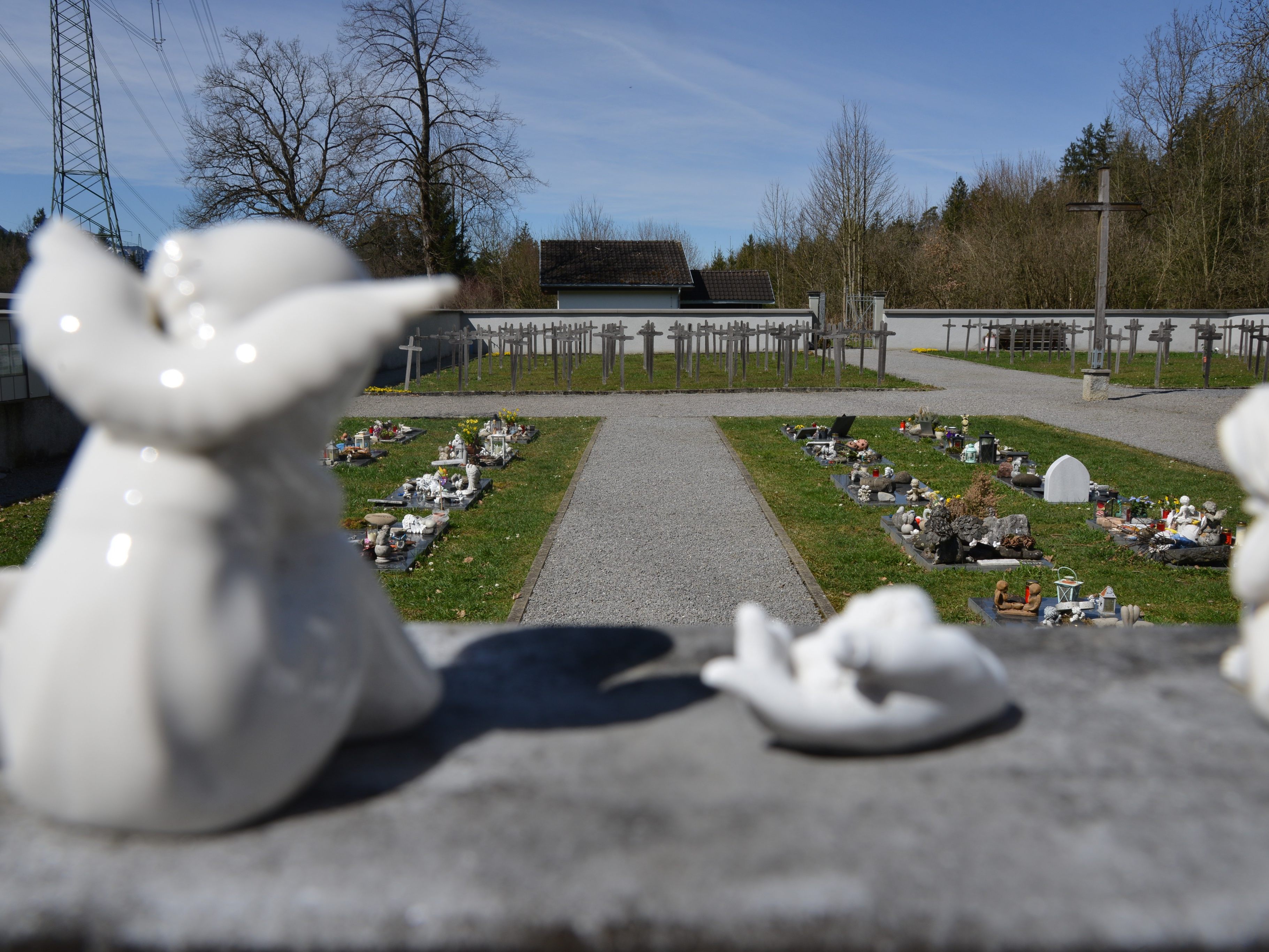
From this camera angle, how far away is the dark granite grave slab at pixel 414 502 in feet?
32.3

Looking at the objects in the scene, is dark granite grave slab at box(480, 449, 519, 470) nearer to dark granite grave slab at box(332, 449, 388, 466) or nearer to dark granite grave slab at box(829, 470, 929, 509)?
dark granite grave slab at box(332, 449, 388, 466)

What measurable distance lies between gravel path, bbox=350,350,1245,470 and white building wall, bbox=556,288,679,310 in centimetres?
2024

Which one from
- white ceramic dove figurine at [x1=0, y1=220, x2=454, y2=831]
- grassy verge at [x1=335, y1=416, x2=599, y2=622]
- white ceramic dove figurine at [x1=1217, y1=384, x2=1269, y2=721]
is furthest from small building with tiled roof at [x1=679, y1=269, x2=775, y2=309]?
white ceramic dove figurine at [x1=0, y1=220, x2=454, y2=831]

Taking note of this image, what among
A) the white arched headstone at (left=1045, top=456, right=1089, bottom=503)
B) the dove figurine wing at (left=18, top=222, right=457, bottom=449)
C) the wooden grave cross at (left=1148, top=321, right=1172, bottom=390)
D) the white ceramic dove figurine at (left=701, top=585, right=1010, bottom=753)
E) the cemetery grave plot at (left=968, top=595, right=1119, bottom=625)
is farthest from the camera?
the wooden grave cross at (left=1148, top=321, right=1172, bottom=390)

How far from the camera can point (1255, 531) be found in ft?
6.94

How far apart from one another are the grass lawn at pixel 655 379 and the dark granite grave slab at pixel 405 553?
1355 cm

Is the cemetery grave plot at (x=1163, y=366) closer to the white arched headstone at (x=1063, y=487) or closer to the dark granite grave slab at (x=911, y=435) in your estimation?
the dark granite grave slab at (x=911, y=435)

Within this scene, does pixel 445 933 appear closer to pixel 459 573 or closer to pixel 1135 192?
pixel 459 573

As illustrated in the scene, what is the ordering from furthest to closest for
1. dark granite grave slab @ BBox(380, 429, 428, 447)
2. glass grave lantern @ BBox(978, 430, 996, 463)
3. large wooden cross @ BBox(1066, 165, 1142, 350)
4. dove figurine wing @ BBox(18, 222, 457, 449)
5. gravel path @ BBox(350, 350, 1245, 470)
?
large wooden cross @ BBox(1066, 165, 1142, 350) → gravel path @ BBox(350, 350, 1245, 470) → dark granite grave slab @ BBox(380, 429, 428, 447) → glass grave lantern @ BBox(978, 430, 996, 463) → dove figurine wing @ BBox(18, 222, 457, 449)

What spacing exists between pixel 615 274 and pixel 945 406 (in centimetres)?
2490

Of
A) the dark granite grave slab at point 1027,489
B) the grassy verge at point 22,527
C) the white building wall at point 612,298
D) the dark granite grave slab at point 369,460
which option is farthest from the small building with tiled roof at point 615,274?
the grassy verge at point 22,527

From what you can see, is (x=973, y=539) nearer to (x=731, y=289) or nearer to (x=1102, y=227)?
(x=1102, y=227)

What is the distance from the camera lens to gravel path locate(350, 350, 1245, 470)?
15422 millimetres

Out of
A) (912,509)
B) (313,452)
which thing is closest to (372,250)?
(912,509)
